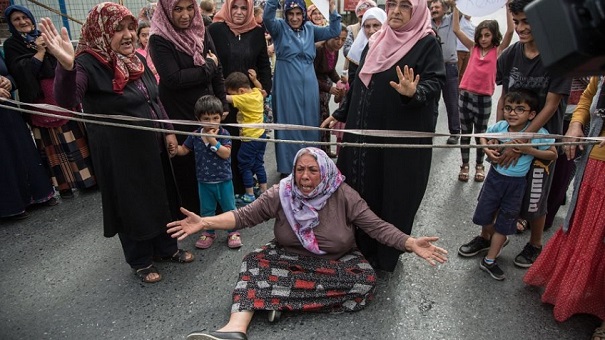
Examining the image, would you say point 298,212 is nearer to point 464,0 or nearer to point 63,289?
point 63,289

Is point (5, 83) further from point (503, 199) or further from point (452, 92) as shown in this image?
point (452, 92)

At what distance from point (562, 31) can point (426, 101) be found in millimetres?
1405

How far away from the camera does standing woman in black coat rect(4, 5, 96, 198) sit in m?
3.45

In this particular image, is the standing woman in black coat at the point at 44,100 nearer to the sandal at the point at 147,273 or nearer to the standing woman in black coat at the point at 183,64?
the standing woman in black coat at the point at 183,64

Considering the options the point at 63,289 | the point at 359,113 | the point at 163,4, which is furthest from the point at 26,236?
the point at 359,113

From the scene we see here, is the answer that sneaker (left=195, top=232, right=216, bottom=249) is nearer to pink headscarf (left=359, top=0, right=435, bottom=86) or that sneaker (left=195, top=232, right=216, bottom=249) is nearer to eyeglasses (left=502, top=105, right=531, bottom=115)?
pink headscarf (left=359, top=0, right=435, bottom=86)

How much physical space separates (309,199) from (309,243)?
10.2 inches

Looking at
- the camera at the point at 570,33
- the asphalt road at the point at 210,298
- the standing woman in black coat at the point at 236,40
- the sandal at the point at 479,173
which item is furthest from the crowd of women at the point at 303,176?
the sandal at the point at 479,173

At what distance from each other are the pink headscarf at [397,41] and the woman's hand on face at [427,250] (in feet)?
3.07

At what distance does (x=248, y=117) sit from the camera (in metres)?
3.65

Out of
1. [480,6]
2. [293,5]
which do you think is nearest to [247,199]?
[293,5]

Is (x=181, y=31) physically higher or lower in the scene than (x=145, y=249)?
higher

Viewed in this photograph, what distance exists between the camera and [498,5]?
289cm

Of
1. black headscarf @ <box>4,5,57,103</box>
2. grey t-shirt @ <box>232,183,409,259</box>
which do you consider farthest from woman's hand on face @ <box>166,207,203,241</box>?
black headscarf @ <box>4,5,57,103</box>
